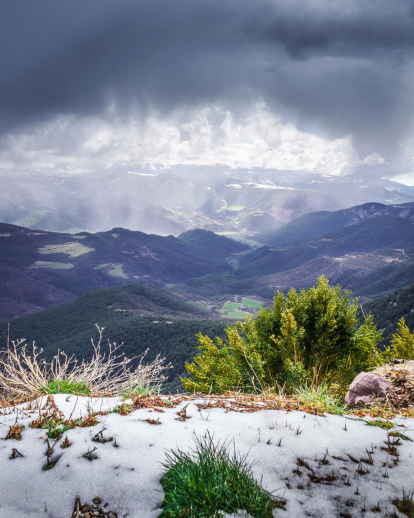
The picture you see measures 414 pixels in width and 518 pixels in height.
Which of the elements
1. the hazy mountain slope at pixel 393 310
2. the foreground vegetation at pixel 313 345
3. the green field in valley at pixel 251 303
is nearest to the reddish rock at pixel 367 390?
the foreground vegetation at pixel 313 345

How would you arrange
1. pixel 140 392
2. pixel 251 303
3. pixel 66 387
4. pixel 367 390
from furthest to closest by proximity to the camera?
pixel 251 303 < pixel 66 387 < pixel 140 392 < pixel 367 390

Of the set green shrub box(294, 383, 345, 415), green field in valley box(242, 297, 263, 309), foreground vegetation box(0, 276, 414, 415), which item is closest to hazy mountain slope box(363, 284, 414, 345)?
foreground vegetation box(0, 276, 414, 415)

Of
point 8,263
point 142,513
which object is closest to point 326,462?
point 142,513

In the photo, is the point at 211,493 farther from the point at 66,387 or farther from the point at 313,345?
the point at 313,345

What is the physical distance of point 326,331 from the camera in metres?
6.12

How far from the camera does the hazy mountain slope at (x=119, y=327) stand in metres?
70.8

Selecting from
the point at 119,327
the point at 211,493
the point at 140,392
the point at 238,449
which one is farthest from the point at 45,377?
the point at 119,327

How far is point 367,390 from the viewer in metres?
4.59

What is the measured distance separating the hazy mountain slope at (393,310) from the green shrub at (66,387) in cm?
6743

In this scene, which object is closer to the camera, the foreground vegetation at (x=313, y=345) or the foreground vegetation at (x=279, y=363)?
the foreground vegetation at (x=279, y=363)

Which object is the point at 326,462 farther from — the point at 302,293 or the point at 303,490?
the point at 302,293

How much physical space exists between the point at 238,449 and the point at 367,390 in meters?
2.98

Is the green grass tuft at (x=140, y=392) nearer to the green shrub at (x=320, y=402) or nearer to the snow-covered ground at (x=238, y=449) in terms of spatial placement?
the snow-covered ground at (x=238, y=449)

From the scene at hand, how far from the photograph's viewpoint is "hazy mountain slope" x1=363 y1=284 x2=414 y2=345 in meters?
59.4
